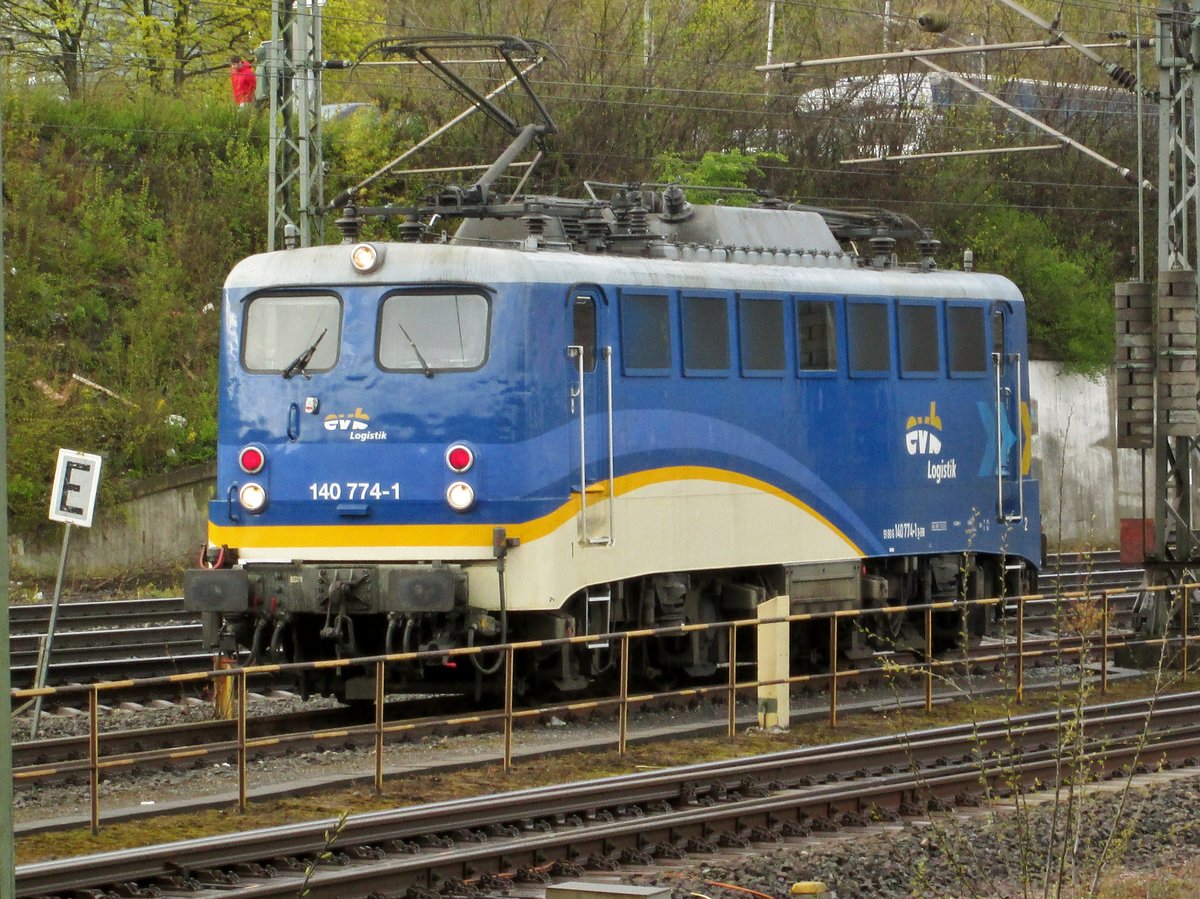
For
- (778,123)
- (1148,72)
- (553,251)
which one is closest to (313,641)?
(553,251)

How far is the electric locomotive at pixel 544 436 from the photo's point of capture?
1427 centimetres

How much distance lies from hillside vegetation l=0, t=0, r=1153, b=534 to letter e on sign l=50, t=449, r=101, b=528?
12.4 metres

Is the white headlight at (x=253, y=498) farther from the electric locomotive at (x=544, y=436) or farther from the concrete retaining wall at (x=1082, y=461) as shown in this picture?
the concrete retaining wall at (x=1082, y=461)

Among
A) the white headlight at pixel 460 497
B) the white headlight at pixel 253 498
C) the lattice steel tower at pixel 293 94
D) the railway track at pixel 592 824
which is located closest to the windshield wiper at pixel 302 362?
the white headlight at pixel 253 498

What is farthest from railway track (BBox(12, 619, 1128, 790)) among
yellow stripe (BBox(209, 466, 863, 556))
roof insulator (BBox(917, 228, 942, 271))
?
roof insulator (BBox(917, 228, 942, 271))

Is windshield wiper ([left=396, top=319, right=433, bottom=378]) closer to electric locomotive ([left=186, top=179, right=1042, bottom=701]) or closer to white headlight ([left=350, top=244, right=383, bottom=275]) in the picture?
electric locomotive ([left=186, top=179, right=1042, bottom=701])

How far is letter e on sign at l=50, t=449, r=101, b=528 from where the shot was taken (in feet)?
47.7

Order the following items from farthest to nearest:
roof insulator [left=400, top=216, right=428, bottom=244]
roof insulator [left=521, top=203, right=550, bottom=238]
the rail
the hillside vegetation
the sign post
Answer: the hillside vegetation < roof insulator [left=400, top=216, right=428, bottom=244] < roof insulator [left=521, top=203, right=550, bottom=238] < the sign post < the rail

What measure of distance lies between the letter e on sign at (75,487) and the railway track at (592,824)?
4.69 m

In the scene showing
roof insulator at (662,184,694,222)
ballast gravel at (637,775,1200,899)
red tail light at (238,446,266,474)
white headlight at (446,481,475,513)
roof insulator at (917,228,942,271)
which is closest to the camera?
ballast gravel at (637,775,1200,899)

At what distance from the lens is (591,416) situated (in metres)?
14.8

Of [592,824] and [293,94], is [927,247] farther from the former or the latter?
[592,824]

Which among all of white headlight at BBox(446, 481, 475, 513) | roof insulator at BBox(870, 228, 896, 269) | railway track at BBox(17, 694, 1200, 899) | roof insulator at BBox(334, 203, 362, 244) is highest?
roof insulator at BBox(870, 228, 896, 269)

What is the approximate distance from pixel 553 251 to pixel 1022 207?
92.8 ft
